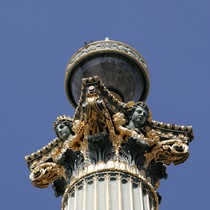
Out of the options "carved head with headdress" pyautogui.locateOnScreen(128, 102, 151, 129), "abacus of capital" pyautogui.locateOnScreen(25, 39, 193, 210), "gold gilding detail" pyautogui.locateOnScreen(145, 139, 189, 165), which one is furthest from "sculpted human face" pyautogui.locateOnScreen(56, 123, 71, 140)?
"gold gilding detail" pyautogui.locateOnScreen(145, 139, 189, 165)

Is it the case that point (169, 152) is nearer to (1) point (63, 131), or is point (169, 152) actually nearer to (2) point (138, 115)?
(2) point (138, 115)

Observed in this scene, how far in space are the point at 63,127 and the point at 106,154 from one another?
202cm

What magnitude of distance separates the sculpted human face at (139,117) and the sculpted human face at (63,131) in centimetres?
204

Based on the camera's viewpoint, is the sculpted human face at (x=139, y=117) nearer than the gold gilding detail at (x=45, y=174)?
Yes

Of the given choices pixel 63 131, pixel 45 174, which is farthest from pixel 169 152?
pixel 45 174

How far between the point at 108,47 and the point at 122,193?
6.49 meters

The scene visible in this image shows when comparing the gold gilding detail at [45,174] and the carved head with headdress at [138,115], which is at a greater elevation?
the carved head with headdress at [138,115]

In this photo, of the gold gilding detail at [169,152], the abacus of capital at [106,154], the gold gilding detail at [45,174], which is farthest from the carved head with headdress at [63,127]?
the gold gilding detail at [169,152]

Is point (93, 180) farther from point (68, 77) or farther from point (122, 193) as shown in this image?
point (68, 77)

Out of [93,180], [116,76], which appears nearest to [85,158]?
[93,180]

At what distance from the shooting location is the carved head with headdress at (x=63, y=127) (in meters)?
23.9

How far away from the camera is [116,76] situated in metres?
25.9

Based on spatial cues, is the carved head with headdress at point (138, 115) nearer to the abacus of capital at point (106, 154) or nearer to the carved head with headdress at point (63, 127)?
the abacus of capital at point (106, 154)

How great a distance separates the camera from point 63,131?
23922 millimetres
